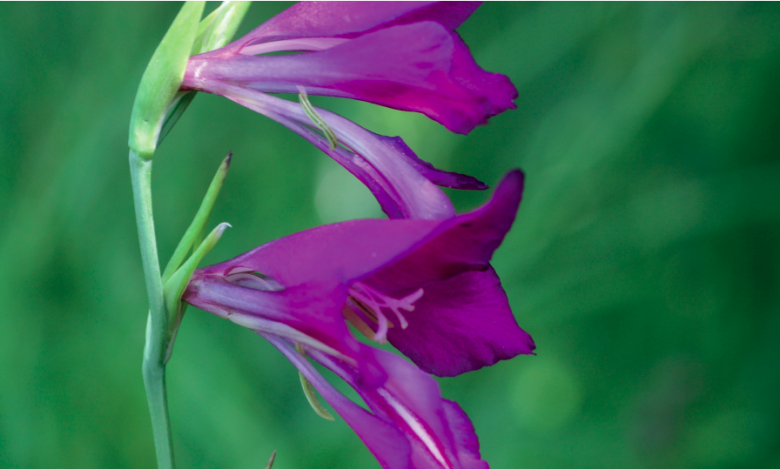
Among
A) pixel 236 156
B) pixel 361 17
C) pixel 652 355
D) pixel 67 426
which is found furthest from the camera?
pixel 652 355

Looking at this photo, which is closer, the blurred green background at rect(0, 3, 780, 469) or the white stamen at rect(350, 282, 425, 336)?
the white stamen at rect(350, 282, 425, 336)

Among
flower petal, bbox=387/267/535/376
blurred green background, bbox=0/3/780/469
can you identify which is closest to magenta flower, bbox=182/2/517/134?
flower petal, bbox=387/267/535/376

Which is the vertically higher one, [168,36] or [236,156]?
[168,36]

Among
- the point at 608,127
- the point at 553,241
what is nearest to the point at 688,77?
the point at 608,127

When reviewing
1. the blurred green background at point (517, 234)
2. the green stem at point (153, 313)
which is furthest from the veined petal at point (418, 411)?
the blurred green background at point (517, 234)

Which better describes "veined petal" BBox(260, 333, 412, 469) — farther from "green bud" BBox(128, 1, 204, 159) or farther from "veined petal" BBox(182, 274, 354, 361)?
"green bud" BBox(128, 1, 204, 159)

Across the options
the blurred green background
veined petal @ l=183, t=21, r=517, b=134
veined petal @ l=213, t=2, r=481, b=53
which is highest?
veined petal @ l=213, t=2, r=481, b=53

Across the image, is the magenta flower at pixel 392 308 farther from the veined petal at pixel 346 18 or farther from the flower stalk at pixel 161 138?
the veined petal at pixel 346 18

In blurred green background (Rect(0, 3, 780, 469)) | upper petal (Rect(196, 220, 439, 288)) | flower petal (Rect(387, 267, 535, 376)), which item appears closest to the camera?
upper petal (Rect(196, 220, 439, 288))

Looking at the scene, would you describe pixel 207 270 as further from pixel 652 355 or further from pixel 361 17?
pixel 652 355
